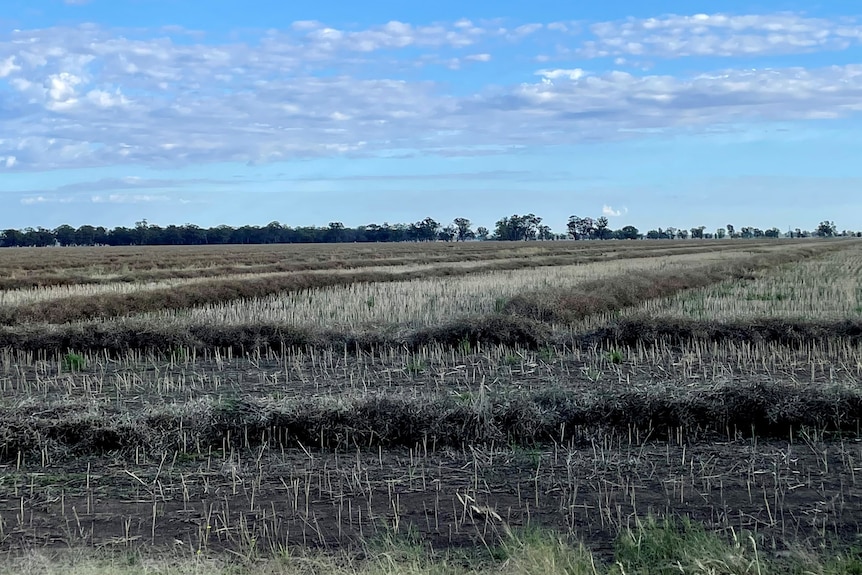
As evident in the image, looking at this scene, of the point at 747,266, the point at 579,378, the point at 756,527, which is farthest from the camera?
the point at 747,266

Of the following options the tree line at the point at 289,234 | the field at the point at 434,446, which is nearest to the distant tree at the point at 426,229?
the tree line at the point at 289,234

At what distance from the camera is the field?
18.6 feet

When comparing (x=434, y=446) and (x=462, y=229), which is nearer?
(x=434, y=446)

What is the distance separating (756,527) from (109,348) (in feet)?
39.1

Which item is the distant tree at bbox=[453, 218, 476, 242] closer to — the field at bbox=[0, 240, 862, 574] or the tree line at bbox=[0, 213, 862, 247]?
the tree line at bbox=[0, 213, 862, 247]

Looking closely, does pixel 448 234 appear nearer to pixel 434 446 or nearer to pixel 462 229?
pixel 462 229

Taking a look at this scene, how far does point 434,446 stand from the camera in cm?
839

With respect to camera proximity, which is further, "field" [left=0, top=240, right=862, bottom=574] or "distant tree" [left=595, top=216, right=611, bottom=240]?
"distant tree" [left=595, top=216, right=611, bottom=240]

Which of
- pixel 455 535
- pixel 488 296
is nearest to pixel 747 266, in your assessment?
pixel 488 296

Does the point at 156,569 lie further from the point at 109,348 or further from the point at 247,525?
the point at 109,348

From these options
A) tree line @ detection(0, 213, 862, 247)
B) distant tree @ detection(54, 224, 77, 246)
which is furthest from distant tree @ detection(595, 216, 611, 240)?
distant tree @ detection(54, 224, 77, 246)

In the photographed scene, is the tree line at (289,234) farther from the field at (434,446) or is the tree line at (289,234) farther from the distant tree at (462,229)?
→ the field at (434,446)

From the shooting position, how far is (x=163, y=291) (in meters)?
22.9

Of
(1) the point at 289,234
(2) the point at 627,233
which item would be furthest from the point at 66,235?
(2) the point at 627,233
